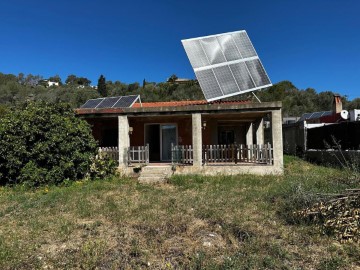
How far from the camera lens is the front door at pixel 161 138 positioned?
1730 cm

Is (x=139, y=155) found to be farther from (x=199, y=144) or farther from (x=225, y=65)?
(x=225, y=65)

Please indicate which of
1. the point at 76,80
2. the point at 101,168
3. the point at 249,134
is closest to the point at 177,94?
the point at 249,134

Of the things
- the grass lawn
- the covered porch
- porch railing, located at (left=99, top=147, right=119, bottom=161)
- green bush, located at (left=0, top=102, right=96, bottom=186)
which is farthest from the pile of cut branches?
porch railing, located at (left=99, top=147, right=119, bottom=161)

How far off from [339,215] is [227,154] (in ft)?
29.3

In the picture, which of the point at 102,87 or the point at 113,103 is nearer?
the point at 113,103

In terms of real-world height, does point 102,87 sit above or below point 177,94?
above

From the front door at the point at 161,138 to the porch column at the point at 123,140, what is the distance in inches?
139

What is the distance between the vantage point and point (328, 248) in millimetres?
5074

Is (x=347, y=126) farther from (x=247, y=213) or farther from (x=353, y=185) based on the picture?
(x=247, y=213)

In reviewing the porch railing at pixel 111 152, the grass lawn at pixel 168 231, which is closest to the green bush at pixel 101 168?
the porch railing at pixel 111 152

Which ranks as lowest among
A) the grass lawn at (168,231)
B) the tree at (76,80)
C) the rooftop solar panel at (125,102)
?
the grass lawn at (168,231)

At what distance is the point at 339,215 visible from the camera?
5.62 meters

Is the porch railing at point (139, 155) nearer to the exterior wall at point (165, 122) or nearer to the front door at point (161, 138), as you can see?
the exterior wall at point (165, 122)

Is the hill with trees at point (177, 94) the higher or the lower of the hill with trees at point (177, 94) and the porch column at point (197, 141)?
the higher
